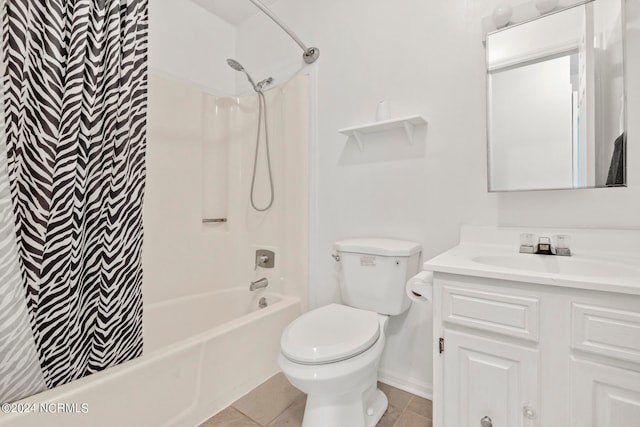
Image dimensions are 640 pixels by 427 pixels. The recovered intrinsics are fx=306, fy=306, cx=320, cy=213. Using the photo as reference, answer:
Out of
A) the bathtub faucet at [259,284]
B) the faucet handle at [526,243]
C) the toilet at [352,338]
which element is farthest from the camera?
the bathtub faucet at [259,284]

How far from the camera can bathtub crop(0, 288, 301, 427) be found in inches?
38.8

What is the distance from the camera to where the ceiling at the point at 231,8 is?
2145mm

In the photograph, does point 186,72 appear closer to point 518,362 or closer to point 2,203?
point 2,203

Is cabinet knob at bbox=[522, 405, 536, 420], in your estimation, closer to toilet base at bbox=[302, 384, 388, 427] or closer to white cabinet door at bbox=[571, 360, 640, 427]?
white cabinet door at bbox=[571, 360, 640, 427]

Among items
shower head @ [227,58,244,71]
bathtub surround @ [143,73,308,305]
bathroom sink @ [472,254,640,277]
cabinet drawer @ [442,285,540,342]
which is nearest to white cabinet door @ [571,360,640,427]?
cabinet drawer @ [442,285,540,342]

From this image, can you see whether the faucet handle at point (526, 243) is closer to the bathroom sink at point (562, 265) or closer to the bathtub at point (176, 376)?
A: the bathroom sink at point (562, 265)

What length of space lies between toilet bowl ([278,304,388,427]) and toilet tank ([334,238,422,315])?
0.09 m

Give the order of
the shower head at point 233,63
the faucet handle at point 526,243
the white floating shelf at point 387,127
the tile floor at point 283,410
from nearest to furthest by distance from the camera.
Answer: the faucet handle at point 526,243, the tile floor at point 283,410, the white floating shelf at point 387,127, the shower head at point 233,63

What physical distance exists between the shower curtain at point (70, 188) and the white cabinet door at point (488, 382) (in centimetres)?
115

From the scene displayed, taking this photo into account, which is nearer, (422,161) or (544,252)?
(544,252)

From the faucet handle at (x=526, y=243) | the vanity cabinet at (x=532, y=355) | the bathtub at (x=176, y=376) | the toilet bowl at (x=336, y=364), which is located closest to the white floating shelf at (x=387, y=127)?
the faucet handle at (x=526, y=243)

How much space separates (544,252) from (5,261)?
1749 millimetres

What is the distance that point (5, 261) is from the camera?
2.74ft

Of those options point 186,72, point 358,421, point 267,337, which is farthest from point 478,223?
point 186,72
